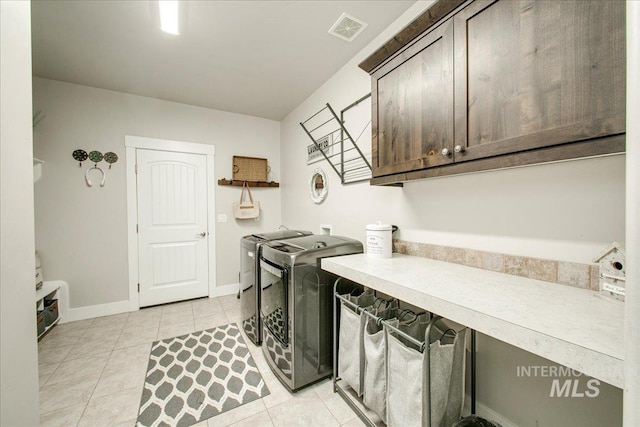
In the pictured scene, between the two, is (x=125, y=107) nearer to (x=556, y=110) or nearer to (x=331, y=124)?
(x=331, y=124)

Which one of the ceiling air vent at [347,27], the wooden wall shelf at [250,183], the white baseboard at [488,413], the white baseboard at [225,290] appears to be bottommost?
the white baseboard at [225,290]

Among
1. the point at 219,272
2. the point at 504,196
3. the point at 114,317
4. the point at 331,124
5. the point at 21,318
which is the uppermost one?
the point at 331,124

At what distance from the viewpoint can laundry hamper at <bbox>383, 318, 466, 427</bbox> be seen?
1.00 m

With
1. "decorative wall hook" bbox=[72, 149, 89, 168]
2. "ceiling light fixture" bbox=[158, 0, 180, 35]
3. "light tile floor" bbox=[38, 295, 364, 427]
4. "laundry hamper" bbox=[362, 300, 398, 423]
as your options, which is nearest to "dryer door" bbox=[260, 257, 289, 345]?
"light tile floor" bbox=[38, 295, 364, 427]

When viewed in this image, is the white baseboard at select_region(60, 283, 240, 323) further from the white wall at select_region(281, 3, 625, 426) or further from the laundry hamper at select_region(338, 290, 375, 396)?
the white wall at select_region(281, 3, 625, 426)

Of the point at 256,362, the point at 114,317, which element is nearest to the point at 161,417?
the point at 256,362

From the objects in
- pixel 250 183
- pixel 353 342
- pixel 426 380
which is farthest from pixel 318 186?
pixel 426 380

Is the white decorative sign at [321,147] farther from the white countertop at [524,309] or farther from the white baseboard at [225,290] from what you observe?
the white baseboard at [225,290]

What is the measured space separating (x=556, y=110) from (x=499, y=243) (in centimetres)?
67

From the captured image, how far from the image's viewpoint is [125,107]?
9.47 ft

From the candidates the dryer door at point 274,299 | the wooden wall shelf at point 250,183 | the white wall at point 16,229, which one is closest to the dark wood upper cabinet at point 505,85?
the dryer door at point 274,299

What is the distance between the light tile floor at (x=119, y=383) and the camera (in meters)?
1.39

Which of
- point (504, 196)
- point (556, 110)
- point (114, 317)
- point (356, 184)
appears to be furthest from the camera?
point (114, 317)

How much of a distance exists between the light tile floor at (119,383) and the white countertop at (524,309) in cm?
92
